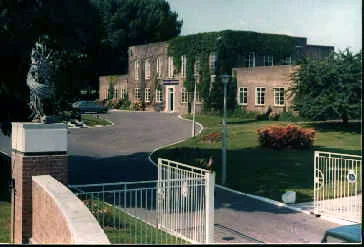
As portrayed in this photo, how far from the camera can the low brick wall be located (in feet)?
18.2

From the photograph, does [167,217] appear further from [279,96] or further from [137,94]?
[137,94]

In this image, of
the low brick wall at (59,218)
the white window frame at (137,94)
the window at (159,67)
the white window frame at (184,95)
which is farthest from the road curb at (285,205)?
the white window frame at (137,94)

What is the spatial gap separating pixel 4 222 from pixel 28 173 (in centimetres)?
431

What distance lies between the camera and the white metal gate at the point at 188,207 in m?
9.56

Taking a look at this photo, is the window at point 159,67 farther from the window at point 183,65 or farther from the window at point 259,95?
the window at point 259,95

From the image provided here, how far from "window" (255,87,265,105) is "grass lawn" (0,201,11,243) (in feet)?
105

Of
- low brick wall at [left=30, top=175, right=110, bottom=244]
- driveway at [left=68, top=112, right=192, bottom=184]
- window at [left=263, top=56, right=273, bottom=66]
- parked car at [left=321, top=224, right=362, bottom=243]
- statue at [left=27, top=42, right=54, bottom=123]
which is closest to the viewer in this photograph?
low brick wall at [left=30, top=175, right=110, bottom=244]

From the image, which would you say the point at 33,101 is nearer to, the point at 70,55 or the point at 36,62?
the point at 36,62

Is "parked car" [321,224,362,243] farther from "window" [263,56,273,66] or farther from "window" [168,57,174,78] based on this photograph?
"window" [168,57,174,78]

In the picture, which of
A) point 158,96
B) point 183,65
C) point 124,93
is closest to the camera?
point 183,65

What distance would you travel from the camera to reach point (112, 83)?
67688 millimetres

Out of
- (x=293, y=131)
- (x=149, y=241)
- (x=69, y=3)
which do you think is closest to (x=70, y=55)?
(x=69, y=3)

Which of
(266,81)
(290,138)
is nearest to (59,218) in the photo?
(290,138)

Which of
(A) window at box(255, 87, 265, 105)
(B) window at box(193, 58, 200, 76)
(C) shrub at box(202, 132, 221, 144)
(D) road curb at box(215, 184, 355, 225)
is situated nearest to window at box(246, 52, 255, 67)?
(B) window at box(193, 58, 200, 76)
